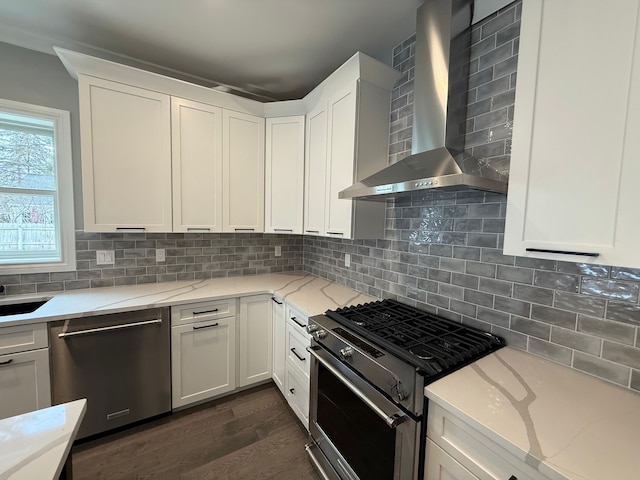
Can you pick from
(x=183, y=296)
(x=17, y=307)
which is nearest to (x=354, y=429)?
(x=183, y=296)

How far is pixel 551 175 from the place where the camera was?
0.93 m

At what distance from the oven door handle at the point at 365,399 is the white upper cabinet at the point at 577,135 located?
0.79 m

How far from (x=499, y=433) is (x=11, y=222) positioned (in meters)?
3.23

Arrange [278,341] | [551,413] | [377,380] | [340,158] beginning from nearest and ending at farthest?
[551,413] < [377,380] < [340,158] < [278,341]

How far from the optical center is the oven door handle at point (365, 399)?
3.33ft

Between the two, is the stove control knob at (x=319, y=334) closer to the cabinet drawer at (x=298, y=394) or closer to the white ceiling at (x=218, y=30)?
the cabinet drawer at (x=298, y=394)

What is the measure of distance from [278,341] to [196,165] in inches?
65.3

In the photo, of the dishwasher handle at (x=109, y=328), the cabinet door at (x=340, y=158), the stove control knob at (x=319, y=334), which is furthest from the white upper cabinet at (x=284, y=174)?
the dishwasher handle at (x=109, y=328)

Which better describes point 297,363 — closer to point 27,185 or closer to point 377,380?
point 377,380

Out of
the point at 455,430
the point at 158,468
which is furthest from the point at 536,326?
the point at 158,468

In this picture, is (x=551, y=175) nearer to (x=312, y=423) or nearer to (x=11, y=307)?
(x=312, y=423)

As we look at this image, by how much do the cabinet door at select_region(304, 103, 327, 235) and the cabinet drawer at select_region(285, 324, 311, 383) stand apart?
2.73ft

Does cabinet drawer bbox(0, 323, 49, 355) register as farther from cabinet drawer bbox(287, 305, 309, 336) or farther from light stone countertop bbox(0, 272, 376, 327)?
cabinet drawer bbox(287, 305, 309, 336)

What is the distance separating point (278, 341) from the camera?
7.20 ft
